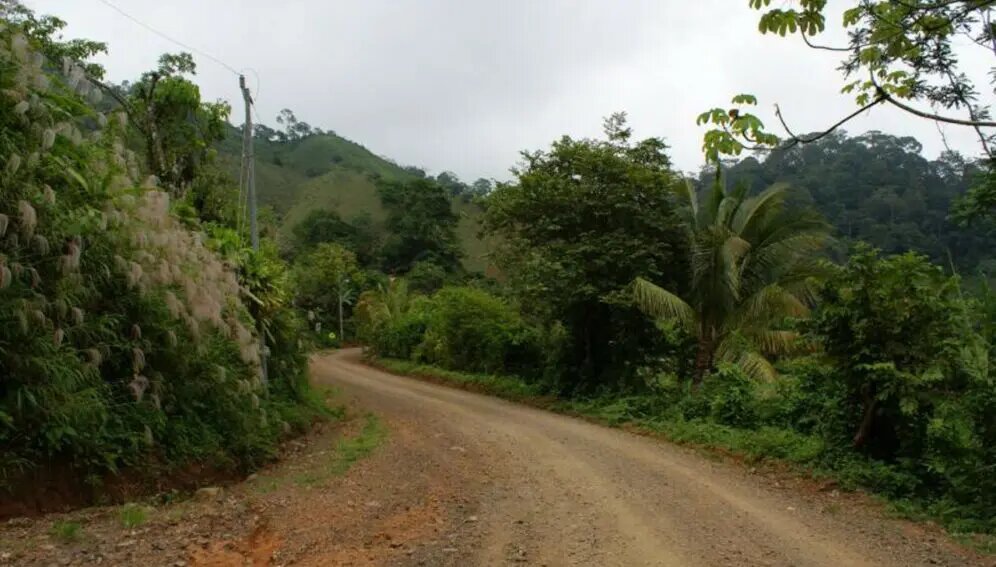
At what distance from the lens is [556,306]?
56.4 feet

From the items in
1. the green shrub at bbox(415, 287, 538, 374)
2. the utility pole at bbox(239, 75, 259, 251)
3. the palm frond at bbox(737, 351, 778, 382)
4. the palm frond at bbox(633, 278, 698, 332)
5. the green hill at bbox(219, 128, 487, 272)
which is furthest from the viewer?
the green hill at bbox(219, 128, 487, 272)

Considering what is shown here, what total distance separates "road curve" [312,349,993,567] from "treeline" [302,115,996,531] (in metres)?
0.94

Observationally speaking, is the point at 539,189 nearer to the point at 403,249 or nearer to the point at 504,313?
the point at 504,313

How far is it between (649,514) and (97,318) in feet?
19.7

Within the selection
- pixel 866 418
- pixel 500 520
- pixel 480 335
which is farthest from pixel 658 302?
pixel 480 335

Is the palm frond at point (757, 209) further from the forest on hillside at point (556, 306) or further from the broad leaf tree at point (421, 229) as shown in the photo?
the broad leaf tree at point (421, 229)

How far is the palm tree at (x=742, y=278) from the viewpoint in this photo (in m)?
14.8

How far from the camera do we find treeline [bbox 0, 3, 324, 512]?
20.3ft

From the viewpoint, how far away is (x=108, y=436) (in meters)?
6.95

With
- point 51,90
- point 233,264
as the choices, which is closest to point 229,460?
point 233,264

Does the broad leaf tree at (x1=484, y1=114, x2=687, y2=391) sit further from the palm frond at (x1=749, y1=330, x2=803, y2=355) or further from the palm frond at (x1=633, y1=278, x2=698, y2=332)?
the palm frond at (x1=749, y1=330, x2=803, y2=355)

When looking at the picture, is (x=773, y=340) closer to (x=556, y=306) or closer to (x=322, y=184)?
(x=556, y=306)

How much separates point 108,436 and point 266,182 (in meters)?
77.3

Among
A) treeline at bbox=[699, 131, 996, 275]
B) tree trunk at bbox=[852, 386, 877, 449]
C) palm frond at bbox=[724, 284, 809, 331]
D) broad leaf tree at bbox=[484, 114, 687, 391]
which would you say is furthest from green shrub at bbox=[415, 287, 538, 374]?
treeline at bbox=[699, 131, 996, 275]
